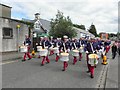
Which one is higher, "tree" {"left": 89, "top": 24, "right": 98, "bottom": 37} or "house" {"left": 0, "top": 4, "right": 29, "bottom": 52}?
"tree" {"left": 89, "top": 24, "right": 98, "bottom": 37}

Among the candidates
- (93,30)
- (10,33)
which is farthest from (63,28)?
(93,30)

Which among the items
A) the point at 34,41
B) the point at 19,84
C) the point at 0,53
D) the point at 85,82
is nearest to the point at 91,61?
the point at 85,82

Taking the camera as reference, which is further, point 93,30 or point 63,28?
point 93,30

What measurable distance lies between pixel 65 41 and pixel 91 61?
5.14 meters

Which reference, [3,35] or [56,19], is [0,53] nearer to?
[3,35]

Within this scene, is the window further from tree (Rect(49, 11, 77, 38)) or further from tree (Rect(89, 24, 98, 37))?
tree (Rect(89, 24, 98, 37))

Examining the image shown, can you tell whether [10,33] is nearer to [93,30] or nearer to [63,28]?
[63,28]

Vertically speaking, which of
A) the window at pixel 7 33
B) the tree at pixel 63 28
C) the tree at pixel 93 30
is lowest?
the window at pixel 7 33

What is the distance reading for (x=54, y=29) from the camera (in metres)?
44.7

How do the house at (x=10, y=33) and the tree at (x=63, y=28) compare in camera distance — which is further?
the tree at (x=63, y=28)

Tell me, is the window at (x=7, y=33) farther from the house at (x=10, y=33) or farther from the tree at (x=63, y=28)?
the tree at (x=63, y=28)

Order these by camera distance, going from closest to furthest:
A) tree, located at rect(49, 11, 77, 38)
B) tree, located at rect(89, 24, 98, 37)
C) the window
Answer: the window
tree, located at rect(49, 11, 77, 38)
tree, located at rect(89, 24, 98, 37)

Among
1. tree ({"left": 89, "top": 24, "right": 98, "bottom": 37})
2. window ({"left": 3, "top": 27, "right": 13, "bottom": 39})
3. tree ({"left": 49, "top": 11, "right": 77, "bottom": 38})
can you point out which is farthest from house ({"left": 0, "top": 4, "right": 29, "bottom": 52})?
tree ({"left": 89, "top": 24, "right": 98, "bottom": 37})

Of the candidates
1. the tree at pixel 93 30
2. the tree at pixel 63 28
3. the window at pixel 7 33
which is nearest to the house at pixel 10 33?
the window at pixel 7 33
